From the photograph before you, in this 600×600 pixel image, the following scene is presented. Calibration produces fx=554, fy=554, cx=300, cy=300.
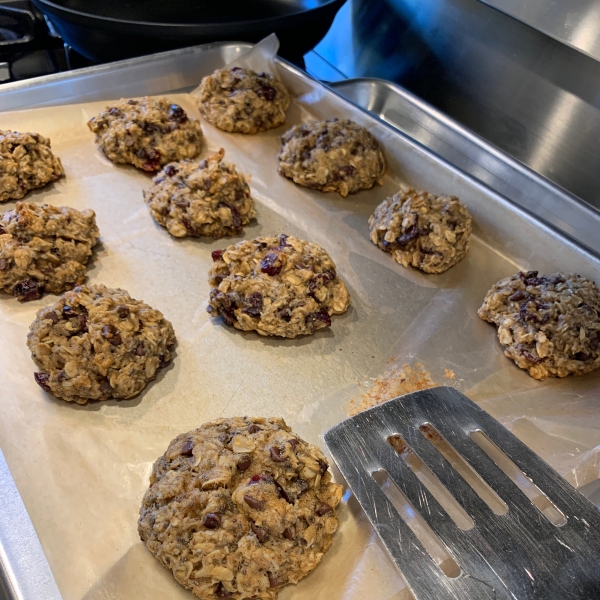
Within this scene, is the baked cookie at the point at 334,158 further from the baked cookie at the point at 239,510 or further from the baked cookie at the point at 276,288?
the baked cookie at the point at 239,510

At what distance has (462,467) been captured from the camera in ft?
4.89

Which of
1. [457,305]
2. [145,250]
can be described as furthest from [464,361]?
[145,250]

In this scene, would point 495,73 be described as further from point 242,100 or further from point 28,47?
point 28,47

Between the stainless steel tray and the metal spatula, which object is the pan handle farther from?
the metal spatula

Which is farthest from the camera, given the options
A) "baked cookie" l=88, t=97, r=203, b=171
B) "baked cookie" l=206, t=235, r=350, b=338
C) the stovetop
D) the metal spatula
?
the stovetop

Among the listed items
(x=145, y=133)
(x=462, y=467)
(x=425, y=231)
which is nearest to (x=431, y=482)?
(x=462, y=467)

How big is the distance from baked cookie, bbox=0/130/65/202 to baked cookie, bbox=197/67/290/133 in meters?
0.74

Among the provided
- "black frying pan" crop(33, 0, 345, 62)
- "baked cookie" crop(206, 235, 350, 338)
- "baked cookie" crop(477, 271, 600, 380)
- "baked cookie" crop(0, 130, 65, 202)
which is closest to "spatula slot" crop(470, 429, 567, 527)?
"baked cookie" crop(477, 271, 600, 380)

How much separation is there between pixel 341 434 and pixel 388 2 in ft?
7.13

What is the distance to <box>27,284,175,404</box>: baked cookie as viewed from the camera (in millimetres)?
1557

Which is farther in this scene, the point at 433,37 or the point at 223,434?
the point at 433,37

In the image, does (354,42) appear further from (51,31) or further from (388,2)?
(51,31)

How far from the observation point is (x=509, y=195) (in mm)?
2215

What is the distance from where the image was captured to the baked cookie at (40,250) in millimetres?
1770
